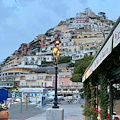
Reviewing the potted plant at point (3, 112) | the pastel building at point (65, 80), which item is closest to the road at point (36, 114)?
the potted plant at point (3, 112)

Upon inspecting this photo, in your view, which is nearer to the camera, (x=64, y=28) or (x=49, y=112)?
(x=49, y=112)

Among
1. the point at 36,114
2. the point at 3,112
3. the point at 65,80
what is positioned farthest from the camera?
the point at 65,80

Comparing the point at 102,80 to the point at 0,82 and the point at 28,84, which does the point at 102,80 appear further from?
the point at 0,82

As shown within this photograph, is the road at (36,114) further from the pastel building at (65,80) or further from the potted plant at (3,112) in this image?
the pastel building at (65,80)

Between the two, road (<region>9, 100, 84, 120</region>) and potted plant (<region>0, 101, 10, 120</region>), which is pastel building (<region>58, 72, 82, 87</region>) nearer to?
road (<region>9, 100, 84, 120</region>)

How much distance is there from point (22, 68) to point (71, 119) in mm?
62874

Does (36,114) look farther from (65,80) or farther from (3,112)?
(65,80)

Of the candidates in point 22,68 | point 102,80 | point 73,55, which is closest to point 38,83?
point 22,68

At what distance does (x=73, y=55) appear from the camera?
9756cm

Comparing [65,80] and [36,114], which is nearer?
[36,114]

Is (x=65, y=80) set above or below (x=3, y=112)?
above

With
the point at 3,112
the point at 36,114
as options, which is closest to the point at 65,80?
the point at 36,114

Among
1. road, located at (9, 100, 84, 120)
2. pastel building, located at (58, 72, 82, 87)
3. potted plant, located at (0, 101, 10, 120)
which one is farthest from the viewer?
pastel building, located at (58, 72, 82, 87)

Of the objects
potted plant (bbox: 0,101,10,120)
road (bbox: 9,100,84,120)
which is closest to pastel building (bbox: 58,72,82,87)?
road (bbox: 9,100,84,120)
